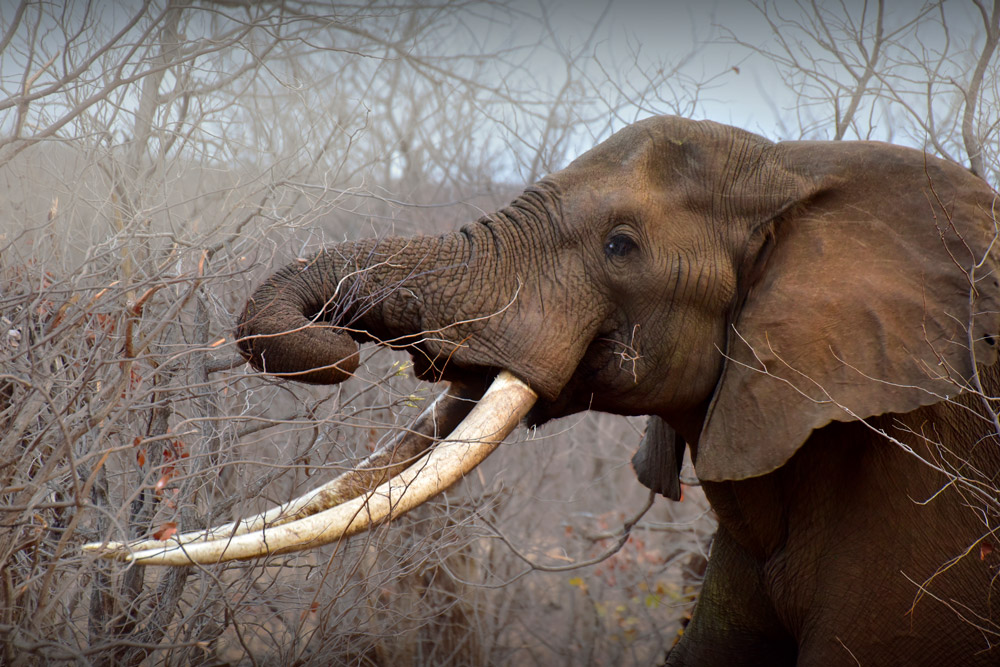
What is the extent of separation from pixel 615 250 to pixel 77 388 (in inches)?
79.9

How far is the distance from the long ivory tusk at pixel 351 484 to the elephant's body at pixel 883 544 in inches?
53.2

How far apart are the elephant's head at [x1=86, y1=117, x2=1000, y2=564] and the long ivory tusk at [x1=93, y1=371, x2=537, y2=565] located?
0.14 metres

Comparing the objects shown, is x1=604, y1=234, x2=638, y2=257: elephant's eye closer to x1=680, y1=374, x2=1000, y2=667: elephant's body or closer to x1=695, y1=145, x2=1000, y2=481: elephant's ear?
x1=695, y1=145, x2=1000, y2=481: elephant's ear

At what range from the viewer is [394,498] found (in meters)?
3.21

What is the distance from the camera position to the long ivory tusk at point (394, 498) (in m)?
2.86

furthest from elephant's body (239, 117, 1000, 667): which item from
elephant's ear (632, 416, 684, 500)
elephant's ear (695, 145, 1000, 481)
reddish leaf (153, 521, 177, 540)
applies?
reddish leaf (153, 521, 177, 540)

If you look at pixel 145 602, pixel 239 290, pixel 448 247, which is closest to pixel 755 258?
pixel 448 247

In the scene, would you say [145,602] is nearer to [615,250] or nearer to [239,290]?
[239,290]

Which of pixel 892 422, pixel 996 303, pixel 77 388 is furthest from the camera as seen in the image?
pixel 892 422

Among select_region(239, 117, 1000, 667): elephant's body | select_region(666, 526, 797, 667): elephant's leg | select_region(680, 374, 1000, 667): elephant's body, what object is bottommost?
select_region(666, 526, 797, 667): elephant's leg

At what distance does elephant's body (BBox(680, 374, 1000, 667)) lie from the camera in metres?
3.51

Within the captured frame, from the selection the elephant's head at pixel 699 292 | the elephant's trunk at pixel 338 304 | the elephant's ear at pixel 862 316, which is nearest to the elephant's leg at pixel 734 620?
the elephant's head at pixel 699 292

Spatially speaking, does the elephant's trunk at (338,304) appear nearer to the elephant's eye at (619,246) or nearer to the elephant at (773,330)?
the elephant at (773,330)

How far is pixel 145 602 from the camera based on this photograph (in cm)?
384
